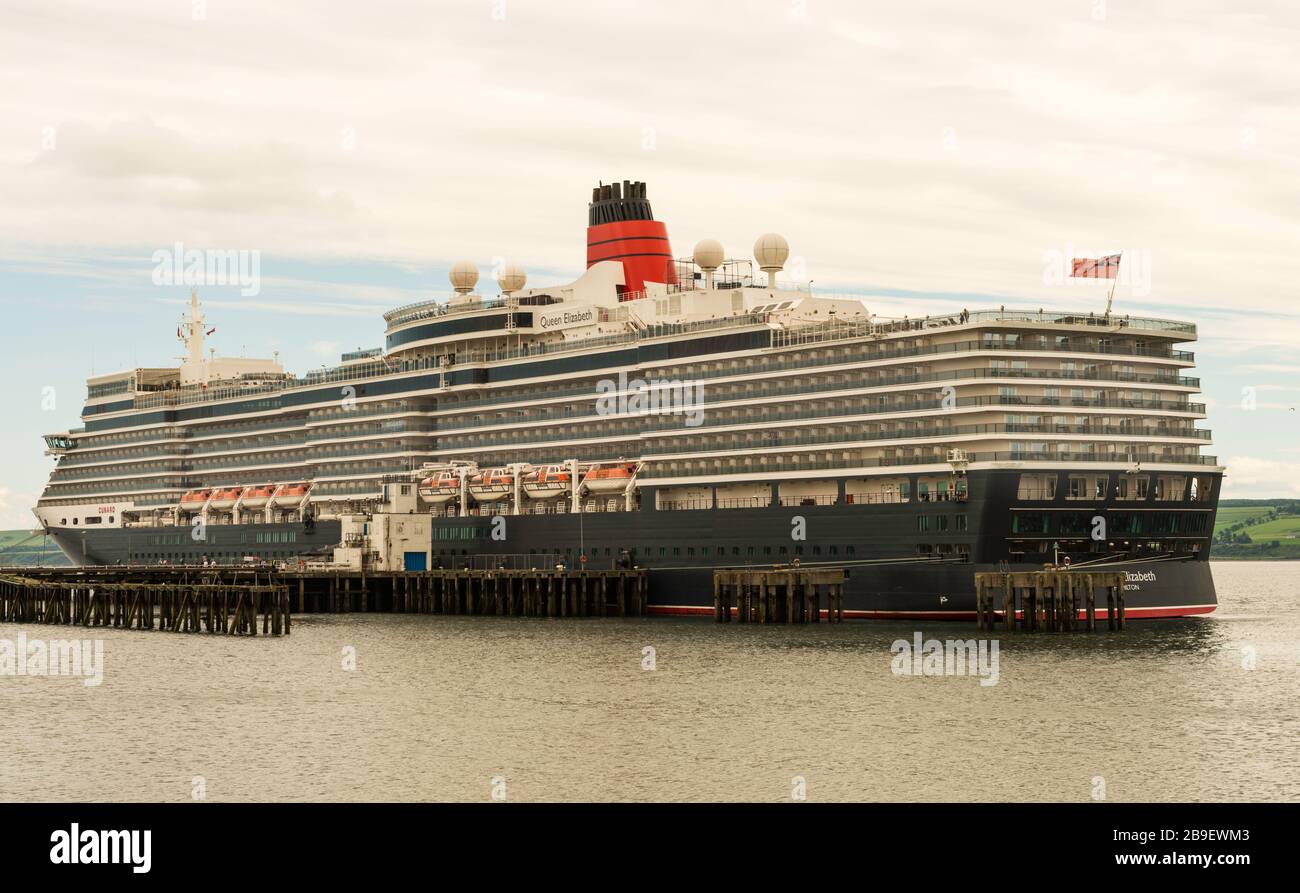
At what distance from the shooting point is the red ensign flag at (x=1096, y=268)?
7319 centimetres

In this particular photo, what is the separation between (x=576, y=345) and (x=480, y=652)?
34.8 m

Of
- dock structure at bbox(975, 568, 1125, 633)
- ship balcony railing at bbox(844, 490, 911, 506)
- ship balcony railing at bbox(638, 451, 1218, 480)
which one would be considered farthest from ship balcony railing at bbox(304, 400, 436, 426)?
dock structure at bbox(975, 568, 1125, 633)

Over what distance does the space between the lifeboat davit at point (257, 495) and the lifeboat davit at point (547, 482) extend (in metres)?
A: 32.3

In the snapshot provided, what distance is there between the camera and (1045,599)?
72.5m

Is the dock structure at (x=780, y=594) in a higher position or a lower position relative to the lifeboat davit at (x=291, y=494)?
lower

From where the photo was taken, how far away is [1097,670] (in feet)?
191

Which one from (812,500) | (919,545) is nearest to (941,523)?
(919,545)

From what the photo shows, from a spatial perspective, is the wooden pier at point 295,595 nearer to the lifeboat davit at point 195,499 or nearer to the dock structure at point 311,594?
the dock structure at point 311,594

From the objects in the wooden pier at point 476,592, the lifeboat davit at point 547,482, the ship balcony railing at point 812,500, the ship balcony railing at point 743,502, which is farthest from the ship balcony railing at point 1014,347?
the lifeboat davit at point 547,482

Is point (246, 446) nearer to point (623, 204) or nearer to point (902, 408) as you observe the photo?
point (623, 204)

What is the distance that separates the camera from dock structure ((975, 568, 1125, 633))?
7219cm

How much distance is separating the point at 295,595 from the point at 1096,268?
190 ft

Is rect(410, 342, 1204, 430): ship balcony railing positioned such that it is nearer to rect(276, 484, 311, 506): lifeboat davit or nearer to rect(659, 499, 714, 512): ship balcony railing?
rect(659, 499, 714, 512): ship balcony railing

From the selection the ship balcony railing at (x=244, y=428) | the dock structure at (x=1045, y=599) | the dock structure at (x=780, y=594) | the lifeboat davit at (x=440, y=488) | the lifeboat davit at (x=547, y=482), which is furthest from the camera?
the ship balcony railing at (x=244, y=428)
